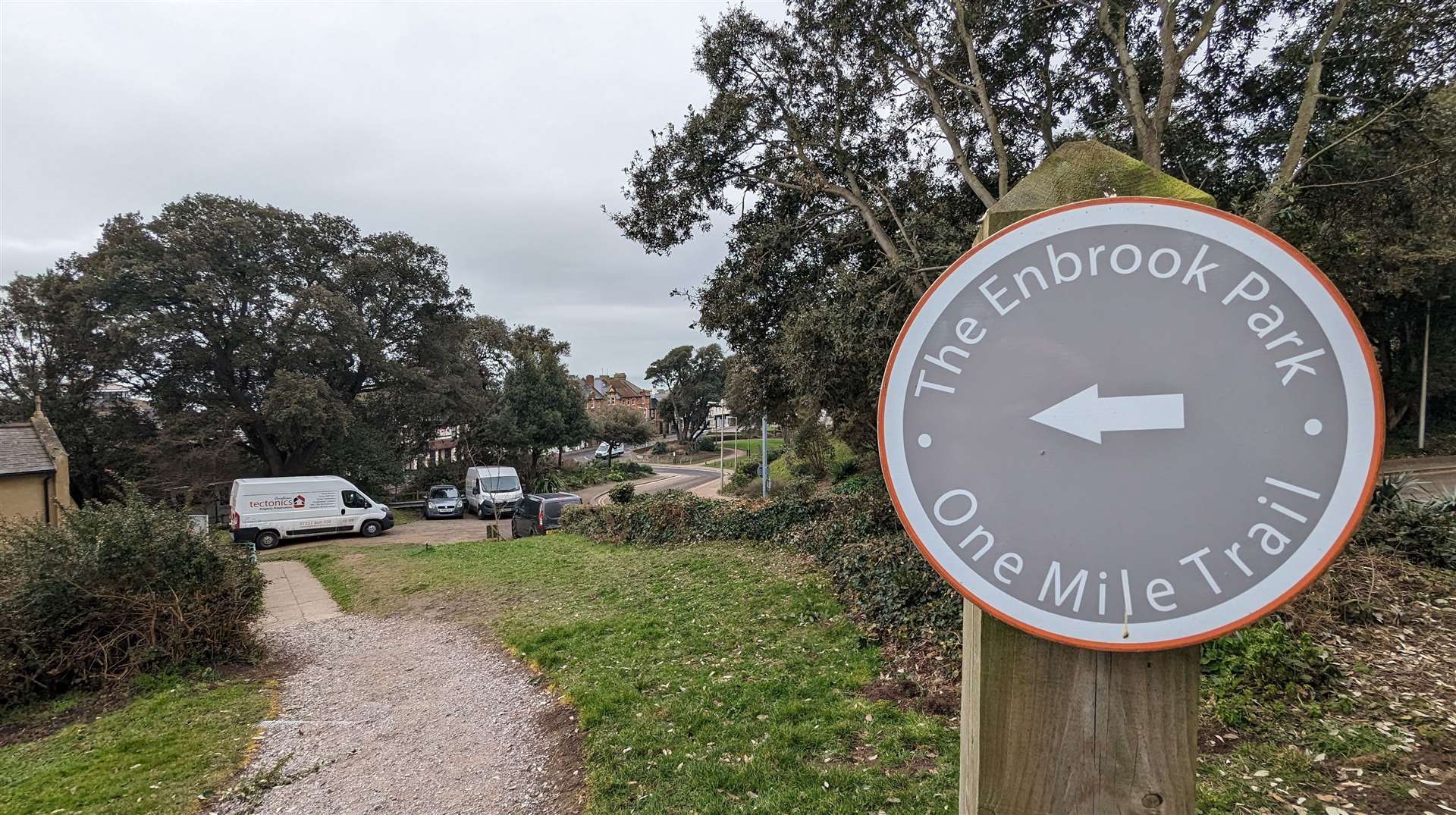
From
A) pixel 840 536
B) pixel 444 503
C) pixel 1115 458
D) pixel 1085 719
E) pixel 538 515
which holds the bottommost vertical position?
pixel 444 503

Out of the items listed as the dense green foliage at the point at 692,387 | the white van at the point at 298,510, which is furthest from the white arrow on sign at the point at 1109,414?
the dense green foliage at the point at 692,387

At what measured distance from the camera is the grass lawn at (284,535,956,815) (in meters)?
3.25

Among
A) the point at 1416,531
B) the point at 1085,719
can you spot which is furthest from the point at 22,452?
the point at 1416,531

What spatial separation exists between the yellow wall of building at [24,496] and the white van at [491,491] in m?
12.5

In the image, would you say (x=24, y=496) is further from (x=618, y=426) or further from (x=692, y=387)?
(x=692, y=387)

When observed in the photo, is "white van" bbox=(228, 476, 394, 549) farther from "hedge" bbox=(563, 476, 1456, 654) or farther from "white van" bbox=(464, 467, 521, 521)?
"hedge" bbox=(563, 476, 1456, 654)

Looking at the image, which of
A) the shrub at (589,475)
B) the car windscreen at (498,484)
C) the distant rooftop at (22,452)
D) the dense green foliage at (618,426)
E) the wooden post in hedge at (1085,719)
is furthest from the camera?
the dense green foliage at (618,426)

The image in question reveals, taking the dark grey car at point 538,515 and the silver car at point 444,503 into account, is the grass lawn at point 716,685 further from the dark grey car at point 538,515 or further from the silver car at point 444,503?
the silver car at point 444,503

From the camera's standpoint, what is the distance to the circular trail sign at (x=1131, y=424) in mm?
941

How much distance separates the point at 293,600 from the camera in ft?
34.1

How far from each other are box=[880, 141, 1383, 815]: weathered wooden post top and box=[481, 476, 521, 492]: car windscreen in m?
26.8

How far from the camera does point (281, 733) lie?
4.72 meters

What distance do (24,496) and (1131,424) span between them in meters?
20.6

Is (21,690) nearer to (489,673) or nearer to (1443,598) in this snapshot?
(489,673)
